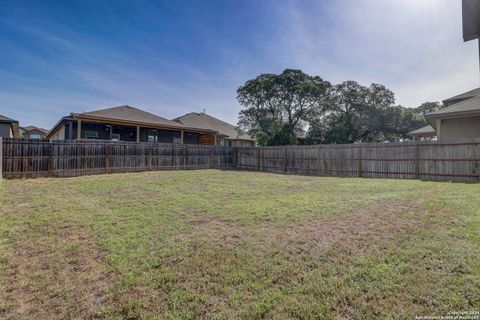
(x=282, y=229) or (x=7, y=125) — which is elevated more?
(x=7, y=125)

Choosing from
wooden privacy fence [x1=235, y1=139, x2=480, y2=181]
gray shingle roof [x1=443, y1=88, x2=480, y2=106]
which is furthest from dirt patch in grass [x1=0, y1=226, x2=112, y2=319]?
gray shingle roof [x1=443, y1=88, x2=480, y2=106]

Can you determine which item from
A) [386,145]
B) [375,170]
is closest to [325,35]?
[386,145]

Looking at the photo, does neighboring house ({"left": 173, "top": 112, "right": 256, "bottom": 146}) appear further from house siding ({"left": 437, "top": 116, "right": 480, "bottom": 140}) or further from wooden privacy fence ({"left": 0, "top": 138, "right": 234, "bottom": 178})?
house siding ({"left": 437, "top": 116, "right": 480, "bottom": 140})

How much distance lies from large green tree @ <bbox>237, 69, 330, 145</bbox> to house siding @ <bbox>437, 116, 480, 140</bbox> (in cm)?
1333

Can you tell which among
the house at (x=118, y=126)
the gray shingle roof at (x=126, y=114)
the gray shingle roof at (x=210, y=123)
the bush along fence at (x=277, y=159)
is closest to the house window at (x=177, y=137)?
the house at (x=118, y=126)

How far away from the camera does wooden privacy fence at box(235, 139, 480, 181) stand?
9633mm

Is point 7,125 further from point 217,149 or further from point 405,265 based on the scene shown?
point 405,265

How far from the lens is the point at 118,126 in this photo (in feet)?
57.1

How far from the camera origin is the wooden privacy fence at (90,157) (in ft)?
32.2

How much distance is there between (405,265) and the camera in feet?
8.43

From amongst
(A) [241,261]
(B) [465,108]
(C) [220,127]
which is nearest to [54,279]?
(A) [241,261]

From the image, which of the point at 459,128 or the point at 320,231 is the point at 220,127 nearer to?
the point at 459,128

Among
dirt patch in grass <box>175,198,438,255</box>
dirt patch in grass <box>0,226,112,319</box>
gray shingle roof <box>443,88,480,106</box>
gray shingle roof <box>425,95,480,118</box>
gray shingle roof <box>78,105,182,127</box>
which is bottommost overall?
dirt patch in grass <box>0,226,112,319</box>

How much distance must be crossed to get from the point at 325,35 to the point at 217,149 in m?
10.2
